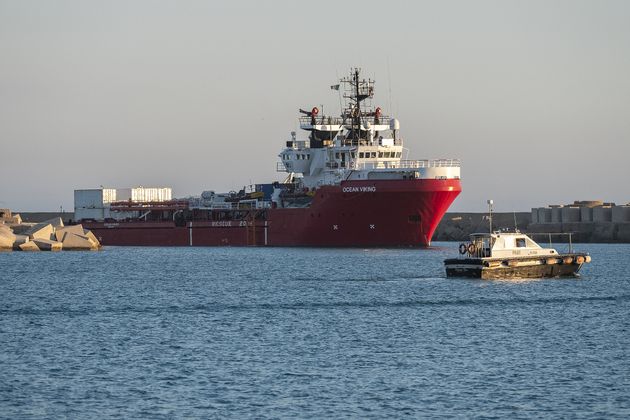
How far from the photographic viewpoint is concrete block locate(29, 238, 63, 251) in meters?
96.3

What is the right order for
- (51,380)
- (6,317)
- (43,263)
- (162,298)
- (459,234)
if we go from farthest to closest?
(459,234) → (43,263) → (162,298) → (6,317) → (51,380)

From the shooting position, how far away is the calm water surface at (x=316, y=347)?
1010 inches

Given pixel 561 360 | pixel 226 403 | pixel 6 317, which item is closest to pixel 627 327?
pixel 561 360

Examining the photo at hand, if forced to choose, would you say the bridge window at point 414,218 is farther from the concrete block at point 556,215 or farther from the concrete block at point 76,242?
the concrete block at point 556,215

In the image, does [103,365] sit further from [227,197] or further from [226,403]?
[227,197]

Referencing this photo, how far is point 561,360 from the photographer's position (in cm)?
3084

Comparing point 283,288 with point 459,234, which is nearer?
point 283,288

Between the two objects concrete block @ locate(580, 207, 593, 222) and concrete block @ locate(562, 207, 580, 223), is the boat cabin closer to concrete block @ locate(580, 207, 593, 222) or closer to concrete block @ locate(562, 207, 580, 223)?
concrete block @ locate(562, 207, 580, 223)

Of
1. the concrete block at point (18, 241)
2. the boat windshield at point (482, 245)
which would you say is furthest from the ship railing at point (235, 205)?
the boat windshield at point (482, 245)

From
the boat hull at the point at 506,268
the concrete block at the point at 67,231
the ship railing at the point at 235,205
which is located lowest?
the boat hull at the point at 506,268

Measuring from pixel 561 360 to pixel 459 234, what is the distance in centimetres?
8954

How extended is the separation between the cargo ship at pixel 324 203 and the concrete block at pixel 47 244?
6.97m

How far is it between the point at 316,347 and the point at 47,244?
67.1 metres

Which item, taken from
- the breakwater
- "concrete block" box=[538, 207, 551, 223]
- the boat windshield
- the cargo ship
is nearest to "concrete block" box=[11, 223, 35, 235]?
the cargo ship
